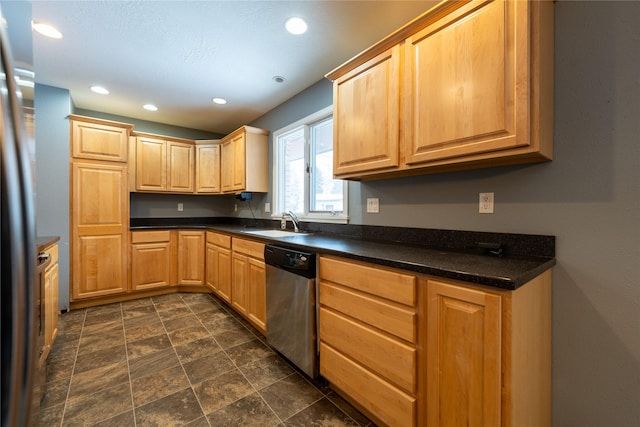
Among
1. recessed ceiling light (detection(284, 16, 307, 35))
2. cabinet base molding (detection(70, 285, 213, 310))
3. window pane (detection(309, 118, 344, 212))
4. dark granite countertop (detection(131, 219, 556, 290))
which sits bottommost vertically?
cabinet base molding (detection(70, 285, 213, 310))

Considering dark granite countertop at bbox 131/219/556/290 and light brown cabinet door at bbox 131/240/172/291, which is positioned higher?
dark granite countertop at bbox 131/219/556/290

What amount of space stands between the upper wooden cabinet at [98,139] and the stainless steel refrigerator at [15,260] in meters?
3.36

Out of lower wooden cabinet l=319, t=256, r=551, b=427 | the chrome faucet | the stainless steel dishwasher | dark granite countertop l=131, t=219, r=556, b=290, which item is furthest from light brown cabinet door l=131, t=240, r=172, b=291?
lower wooden cabinet l=319, t=256, r=551, b=427

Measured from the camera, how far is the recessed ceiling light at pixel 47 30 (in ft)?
6.22

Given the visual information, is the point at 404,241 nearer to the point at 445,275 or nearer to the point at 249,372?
the point at 445,275

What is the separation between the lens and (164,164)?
376 cm

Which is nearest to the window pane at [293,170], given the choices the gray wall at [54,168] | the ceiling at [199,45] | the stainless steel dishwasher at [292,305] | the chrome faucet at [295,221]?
the chrome faucet at [295,221]

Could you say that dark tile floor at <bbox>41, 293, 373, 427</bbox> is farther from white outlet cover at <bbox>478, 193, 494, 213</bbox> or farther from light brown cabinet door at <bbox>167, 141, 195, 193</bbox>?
light brown cabinet door at <bbox>167, 141, 195, 193</bbox>

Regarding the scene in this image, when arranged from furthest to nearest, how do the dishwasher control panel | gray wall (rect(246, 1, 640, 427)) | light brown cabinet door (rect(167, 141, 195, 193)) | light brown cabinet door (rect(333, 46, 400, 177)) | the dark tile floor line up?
light brown cabinet door (rect(167, 141, 195, 193))
the dishwasher control panel
light brown cabinet door (rect(333, 46, 400, 177))
the dark tile floor
gray wall (rect(246, 1, 640, 427))

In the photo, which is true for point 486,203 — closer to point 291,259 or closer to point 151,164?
point 291,259

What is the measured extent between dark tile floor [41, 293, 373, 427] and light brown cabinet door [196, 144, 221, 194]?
79.7 inches

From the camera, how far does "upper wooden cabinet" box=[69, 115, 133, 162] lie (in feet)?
9.80

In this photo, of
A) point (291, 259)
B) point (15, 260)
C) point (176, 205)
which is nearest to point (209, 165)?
point (176, 205)

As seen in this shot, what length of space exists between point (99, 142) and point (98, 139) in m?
0.03
